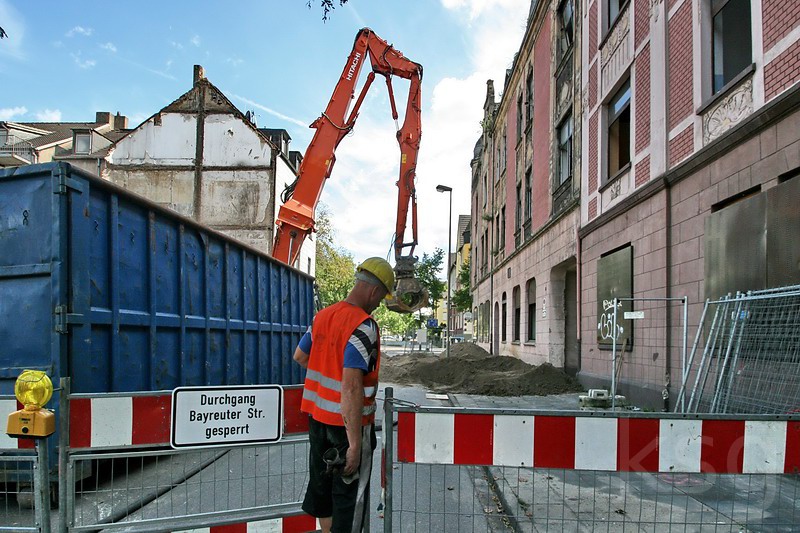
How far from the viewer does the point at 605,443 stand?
3.00 metres

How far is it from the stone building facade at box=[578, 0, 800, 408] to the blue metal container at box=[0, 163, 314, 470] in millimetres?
6458

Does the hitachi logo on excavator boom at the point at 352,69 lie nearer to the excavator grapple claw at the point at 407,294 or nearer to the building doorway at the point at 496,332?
the excavator grapple claw at the point at 407,294

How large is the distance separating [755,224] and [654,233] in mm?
2953

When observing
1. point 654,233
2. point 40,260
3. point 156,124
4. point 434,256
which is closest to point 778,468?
point 40,260

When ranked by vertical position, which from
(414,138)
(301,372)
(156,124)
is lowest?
(301,372)

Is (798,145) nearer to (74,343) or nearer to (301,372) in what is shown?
(74,343)

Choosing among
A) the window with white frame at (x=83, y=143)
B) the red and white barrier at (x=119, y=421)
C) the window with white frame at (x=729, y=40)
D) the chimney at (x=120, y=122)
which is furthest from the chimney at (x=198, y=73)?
the red and white barrier at (x=119, y=421)

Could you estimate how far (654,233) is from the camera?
9617 millimetres

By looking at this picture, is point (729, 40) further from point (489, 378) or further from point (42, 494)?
point (489, 378)

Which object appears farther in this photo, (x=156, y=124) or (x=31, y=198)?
(x=156, y=124)

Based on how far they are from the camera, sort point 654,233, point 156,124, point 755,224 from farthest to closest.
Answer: point 156,124, point 654,233, point 755,224

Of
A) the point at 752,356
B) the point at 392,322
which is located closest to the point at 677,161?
the point at 752,356

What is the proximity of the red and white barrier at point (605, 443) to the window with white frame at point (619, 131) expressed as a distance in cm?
882

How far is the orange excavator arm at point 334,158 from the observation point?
11.4m
